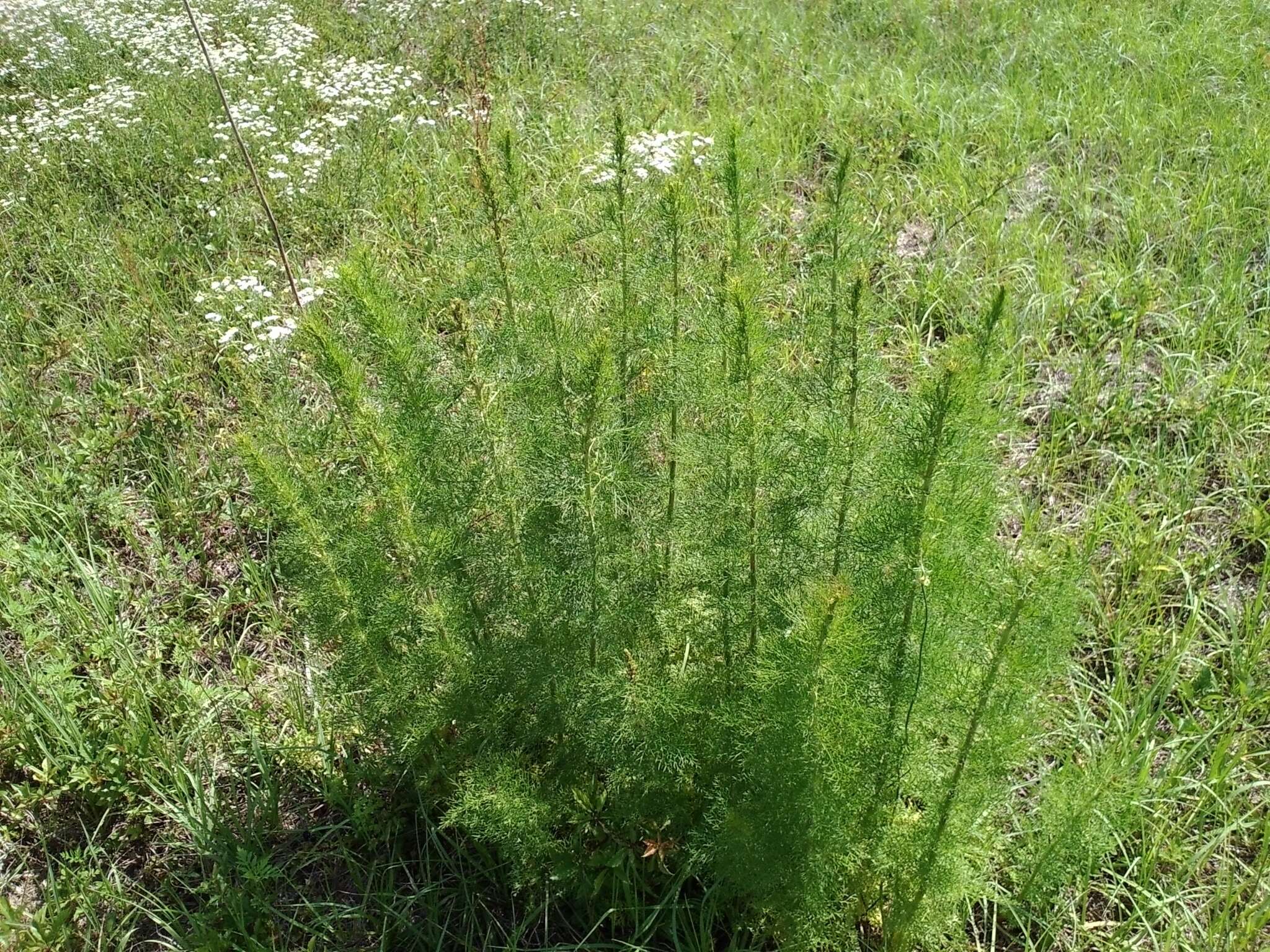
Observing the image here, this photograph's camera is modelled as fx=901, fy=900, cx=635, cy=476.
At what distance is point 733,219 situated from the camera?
6.31 ft

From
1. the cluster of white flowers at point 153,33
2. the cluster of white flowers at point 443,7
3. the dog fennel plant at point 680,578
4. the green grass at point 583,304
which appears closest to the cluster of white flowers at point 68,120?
the green grass at point 583,304

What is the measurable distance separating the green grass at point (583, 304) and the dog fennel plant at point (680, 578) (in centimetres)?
15

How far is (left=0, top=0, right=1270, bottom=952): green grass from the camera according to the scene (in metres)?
2.27

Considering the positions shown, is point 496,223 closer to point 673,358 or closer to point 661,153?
point 673,358

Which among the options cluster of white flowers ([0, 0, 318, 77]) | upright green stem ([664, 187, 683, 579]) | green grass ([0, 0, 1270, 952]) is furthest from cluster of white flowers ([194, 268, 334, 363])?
cluster of white flowers ([0, 0, 318, 77])

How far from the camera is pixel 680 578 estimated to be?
2.11 metres

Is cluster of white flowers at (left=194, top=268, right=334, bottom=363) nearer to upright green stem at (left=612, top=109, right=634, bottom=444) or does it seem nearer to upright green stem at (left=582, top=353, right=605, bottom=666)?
upright green stem at (left=612, top=109, right=634, bottom=444)

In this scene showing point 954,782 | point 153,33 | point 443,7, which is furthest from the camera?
point 443,7

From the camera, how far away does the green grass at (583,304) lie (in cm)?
227

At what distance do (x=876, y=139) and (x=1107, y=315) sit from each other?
1613 millimetres

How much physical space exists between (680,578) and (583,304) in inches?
41.1

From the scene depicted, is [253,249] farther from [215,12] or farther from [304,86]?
[215,12]

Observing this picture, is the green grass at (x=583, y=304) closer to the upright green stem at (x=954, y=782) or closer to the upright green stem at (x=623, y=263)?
the upright green stem at (x=623, y=263)

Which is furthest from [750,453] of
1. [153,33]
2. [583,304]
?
[153,33]
